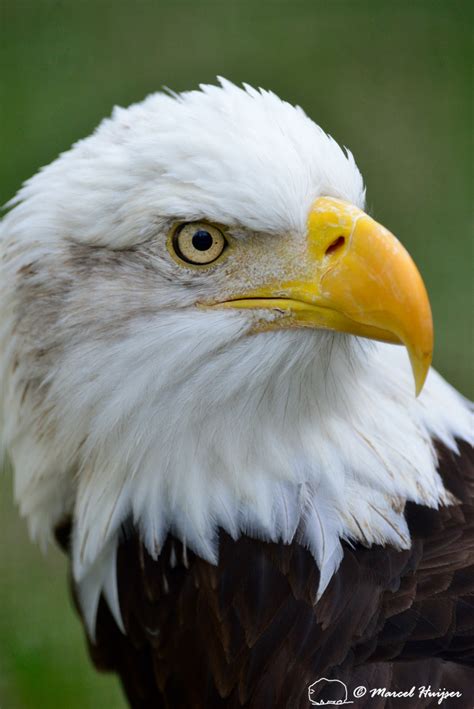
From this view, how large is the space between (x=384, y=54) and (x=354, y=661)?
2.47 metres

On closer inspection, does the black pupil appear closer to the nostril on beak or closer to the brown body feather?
the nostril on beak

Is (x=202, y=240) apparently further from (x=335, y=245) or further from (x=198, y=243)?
(x=335, y=245)

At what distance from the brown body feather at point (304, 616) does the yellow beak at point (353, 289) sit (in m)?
0.35

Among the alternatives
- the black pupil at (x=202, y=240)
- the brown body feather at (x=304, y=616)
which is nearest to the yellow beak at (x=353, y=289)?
the black pupil at (x=202, y=240)

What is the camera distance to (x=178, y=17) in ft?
10.6

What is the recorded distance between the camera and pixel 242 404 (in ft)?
6.57

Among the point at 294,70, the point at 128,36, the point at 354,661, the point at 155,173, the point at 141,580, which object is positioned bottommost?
the point at 141,580

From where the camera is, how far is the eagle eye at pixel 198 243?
6.22ft

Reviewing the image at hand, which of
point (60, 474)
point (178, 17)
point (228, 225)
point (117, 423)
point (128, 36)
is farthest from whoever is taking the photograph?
point (128, 36)

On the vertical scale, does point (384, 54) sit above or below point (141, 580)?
above

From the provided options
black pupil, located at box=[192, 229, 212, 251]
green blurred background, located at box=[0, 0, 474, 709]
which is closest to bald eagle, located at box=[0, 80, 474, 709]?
black pupil, located at box=[192, 229, 212, 251]

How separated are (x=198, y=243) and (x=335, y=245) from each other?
24 centimetres

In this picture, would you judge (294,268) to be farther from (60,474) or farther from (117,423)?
(60,474)

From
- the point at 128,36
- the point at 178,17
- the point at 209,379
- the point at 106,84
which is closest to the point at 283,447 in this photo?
Answer: the point at 209,379
